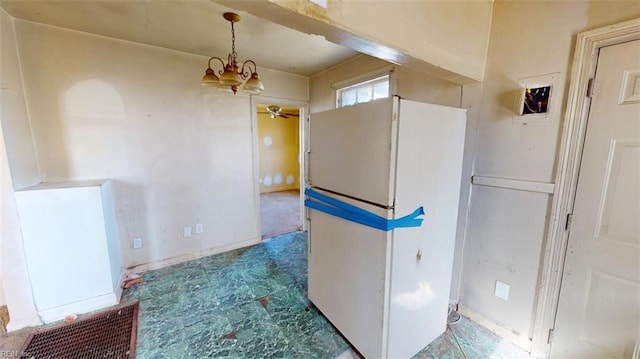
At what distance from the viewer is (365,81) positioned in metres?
2.81

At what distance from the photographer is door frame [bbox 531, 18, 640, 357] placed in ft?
4.18

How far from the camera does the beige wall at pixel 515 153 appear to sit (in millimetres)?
1420

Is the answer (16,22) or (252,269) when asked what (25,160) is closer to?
(16,22)

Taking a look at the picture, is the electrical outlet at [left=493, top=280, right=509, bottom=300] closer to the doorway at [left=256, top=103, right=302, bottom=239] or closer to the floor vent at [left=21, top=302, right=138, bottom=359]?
the floor vent at [left=21, top=302, right=138, bottom=359]

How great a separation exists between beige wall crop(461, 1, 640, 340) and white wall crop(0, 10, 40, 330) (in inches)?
132

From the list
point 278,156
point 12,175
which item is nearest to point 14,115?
point 12,175

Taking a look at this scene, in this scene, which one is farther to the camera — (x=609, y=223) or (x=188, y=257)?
(x=188, y=257)

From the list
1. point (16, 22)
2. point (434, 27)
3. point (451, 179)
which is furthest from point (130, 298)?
point (434, 27)

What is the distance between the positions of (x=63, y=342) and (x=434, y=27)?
10.4ft

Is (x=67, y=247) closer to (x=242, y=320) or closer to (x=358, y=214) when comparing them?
(x=242, y=320)

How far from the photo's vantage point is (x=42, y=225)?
5.96ft

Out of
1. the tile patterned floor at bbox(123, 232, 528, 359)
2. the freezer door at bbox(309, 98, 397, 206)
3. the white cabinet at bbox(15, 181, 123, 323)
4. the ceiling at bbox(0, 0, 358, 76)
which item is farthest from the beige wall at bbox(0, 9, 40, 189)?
the freezer door at bbox(309, 98, 397, 206)

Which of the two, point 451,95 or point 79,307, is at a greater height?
point 451,95

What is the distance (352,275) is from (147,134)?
99.1 inches
